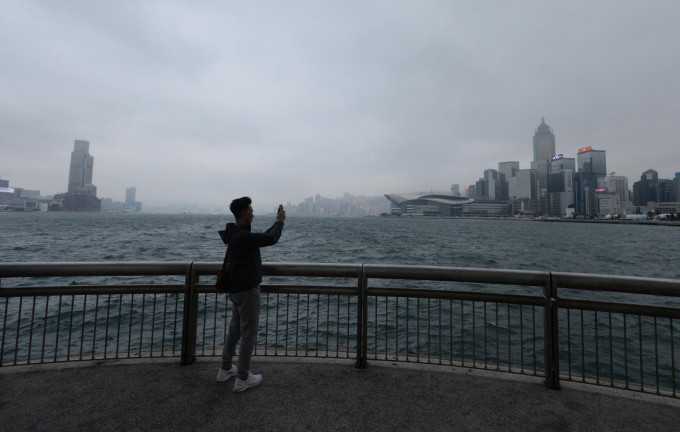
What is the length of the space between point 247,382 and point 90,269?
243cm

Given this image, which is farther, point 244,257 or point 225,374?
point 225,374

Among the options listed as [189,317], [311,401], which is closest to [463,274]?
[311,401]

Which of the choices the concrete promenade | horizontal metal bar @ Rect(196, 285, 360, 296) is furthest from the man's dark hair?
the concrete promenade

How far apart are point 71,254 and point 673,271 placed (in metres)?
49.8

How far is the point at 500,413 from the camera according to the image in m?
3.24

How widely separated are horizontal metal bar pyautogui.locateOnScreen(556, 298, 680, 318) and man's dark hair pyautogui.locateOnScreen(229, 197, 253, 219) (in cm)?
376

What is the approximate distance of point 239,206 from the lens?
12.5 feet

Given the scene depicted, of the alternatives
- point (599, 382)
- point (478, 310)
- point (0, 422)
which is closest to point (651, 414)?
point (599, 382)

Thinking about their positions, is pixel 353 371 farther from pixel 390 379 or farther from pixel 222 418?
pixel 222 418

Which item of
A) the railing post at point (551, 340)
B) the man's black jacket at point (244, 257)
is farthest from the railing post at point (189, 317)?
the railing post at point (551, 340)

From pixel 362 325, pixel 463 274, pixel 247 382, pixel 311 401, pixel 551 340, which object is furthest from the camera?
pixel 362 325

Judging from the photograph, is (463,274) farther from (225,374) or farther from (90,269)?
(90,269)

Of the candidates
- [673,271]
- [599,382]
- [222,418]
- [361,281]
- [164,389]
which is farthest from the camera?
[673,271]

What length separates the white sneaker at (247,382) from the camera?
3609 mm
